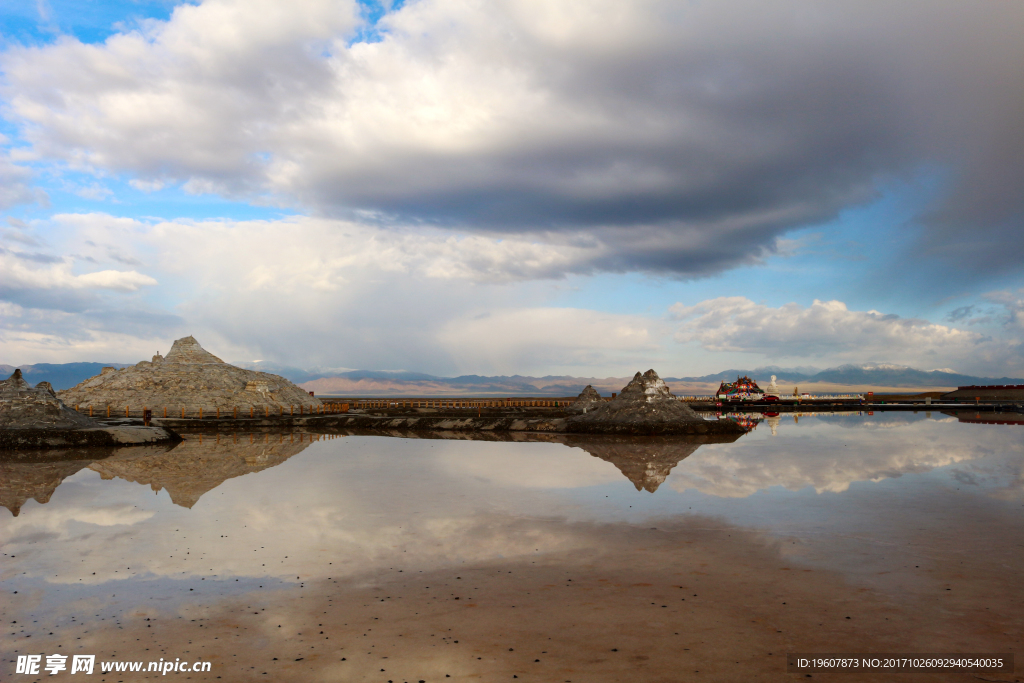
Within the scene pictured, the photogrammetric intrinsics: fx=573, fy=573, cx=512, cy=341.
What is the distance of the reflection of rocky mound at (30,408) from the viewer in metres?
36.8

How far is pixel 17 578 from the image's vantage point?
420 inches

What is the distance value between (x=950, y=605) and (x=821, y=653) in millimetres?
3157

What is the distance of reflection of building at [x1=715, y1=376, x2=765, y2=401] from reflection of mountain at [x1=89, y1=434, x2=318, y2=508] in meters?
80.4

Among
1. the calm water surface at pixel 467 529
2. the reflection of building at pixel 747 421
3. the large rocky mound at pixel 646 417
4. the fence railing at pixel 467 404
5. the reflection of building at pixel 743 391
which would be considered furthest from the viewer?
the reflection of building at pixel 743 391

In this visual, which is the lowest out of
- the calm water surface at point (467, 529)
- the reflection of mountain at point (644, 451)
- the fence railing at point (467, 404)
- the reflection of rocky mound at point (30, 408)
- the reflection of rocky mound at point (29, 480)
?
the fence railing at point (467, 404)

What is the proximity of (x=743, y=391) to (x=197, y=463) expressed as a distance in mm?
92195

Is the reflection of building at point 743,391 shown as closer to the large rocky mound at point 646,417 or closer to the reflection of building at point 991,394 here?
the reflection of building at point 991,394

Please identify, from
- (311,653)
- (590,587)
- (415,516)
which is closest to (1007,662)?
(590,587)

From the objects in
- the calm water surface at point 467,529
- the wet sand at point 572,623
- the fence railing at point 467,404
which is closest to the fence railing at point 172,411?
the fence railing at point 467,404

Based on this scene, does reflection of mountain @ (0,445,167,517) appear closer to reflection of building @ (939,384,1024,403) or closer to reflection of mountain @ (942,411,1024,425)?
reflection of mountain @ (942,411,1024,425)

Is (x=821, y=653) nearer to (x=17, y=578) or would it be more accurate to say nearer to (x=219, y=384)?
(x=17, y=578)

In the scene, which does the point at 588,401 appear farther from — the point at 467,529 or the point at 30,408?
the point at 467,529

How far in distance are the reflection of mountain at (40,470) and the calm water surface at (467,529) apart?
0.64 ft

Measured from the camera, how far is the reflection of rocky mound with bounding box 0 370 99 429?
36781mm
